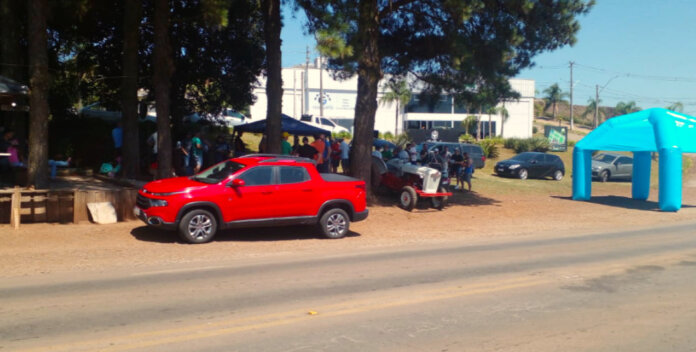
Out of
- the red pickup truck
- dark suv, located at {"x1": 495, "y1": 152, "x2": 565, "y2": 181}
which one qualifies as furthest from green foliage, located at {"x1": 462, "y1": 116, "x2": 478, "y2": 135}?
the red pickup truck

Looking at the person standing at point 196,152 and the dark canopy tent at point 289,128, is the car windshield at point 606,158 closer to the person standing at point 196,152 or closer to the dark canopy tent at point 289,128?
the dark canopy tent at point 289,128

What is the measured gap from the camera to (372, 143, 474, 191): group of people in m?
20.0

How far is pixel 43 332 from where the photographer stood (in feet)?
20.1

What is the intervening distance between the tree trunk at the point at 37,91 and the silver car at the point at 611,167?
91.4 ft

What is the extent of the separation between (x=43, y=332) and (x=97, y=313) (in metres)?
0.82

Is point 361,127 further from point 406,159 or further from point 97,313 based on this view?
point 97,313

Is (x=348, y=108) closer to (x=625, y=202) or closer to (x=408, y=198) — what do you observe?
(x=625, y=202)

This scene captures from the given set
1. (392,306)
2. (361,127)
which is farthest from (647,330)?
(361,127)

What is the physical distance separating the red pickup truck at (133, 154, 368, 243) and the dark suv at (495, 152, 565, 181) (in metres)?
19.2

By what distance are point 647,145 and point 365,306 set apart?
17.5m

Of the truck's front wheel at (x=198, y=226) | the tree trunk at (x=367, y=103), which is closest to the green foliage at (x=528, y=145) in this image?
the tree trunk at (x=367, y=103)

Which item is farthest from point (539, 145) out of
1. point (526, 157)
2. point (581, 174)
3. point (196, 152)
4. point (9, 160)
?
point (9, 160)

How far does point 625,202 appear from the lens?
24.0 meters

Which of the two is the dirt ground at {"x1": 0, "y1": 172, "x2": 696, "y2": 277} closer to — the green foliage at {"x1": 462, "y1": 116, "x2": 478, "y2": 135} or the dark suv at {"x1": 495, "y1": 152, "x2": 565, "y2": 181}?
the dark suv at {"x1": 495, "y1": 152, "x2": 565, "y2": 181}
